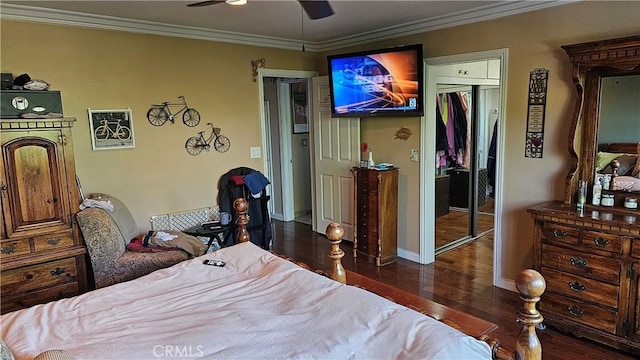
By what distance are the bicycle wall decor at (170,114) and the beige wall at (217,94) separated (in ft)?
0.22

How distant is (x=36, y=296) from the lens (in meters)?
3.10

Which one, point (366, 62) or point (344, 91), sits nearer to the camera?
point (366, 62)

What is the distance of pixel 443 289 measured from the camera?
380cm

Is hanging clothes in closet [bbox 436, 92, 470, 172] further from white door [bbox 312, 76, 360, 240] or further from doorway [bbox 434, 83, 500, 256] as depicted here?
white door [bbox 312, 76, 360, 240]

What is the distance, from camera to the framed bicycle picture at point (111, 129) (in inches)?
148

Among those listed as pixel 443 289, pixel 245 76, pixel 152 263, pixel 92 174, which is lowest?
pixel 443 289

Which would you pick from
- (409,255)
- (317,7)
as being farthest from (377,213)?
(317,7)

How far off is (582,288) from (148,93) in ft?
13.2

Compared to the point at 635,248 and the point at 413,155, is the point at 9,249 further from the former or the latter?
the point at 635,248

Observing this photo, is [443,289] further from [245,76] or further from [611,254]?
[245,76]

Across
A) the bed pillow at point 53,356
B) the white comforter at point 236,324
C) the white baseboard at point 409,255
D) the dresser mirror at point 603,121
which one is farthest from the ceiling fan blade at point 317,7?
the white baseboard at point 409,255

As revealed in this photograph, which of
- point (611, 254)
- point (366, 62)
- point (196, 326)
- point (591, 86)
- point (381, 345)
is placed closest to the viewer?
point (381, 345)

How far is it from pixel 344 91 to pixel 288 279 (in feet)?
9.84

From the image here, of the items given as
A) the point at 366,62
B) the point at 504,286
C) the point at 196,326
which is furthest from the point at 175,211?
the point at 504,286
